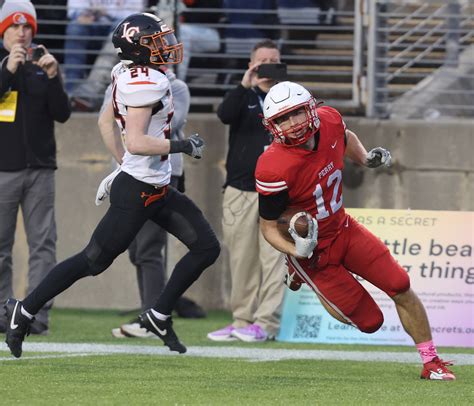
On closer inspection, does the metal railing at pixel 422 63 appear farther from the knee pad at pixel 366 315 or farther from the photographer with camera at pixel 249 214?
the knee pad at pixel 366 315

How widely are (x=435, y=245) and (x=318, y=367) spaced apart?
212 cm

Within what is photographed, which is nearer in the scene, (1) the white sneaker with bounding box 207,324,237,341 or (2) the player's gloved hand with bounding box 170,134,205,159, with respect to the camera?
(2) the player's gloved hand with bounding box 170,134,205,159

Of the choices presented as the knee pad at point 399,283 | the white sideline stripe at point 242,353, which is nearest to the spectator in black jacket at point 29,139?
the white sideline stripe at point 242,353

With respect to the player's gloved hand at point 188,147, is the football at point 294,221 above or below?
below

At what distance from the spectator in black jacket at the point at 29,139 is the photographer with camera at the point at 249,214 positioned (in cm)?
123

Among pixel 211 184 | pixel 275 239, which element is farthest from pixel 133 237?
pixel 211 184

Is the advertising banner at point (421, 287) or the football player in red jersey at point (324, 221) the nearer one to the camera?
the football player in red jersey at point (324, 221)

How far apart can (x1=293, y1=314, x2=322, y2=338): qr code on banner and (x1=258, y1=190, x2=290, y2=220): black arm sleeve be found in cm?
254

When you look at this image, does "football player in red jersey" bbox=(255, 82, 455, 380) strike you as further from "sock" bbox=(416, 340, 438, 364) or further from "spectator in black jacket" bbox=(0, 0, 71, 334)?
"spectator in black jacket" bbox=(0, 0, 71, 334)

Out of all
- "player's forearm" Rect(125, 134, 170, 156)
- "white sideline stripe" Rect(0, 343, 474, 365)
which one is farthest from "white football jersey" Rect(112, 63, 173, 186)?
"white sideline stripe" Rect(0, 343, 474, 365)

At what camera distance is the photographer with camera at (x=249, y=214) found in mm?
9359

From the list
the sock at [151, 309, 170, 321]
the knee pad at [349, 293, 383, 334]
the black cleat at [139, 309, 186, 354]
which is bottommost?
the black cleat at [139, 309, 186, 354]

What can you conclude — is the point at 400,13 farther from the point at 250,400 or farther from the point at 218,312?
the point at 250,400

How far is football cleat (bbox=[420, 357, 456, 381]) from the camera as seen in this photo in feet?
22.8
